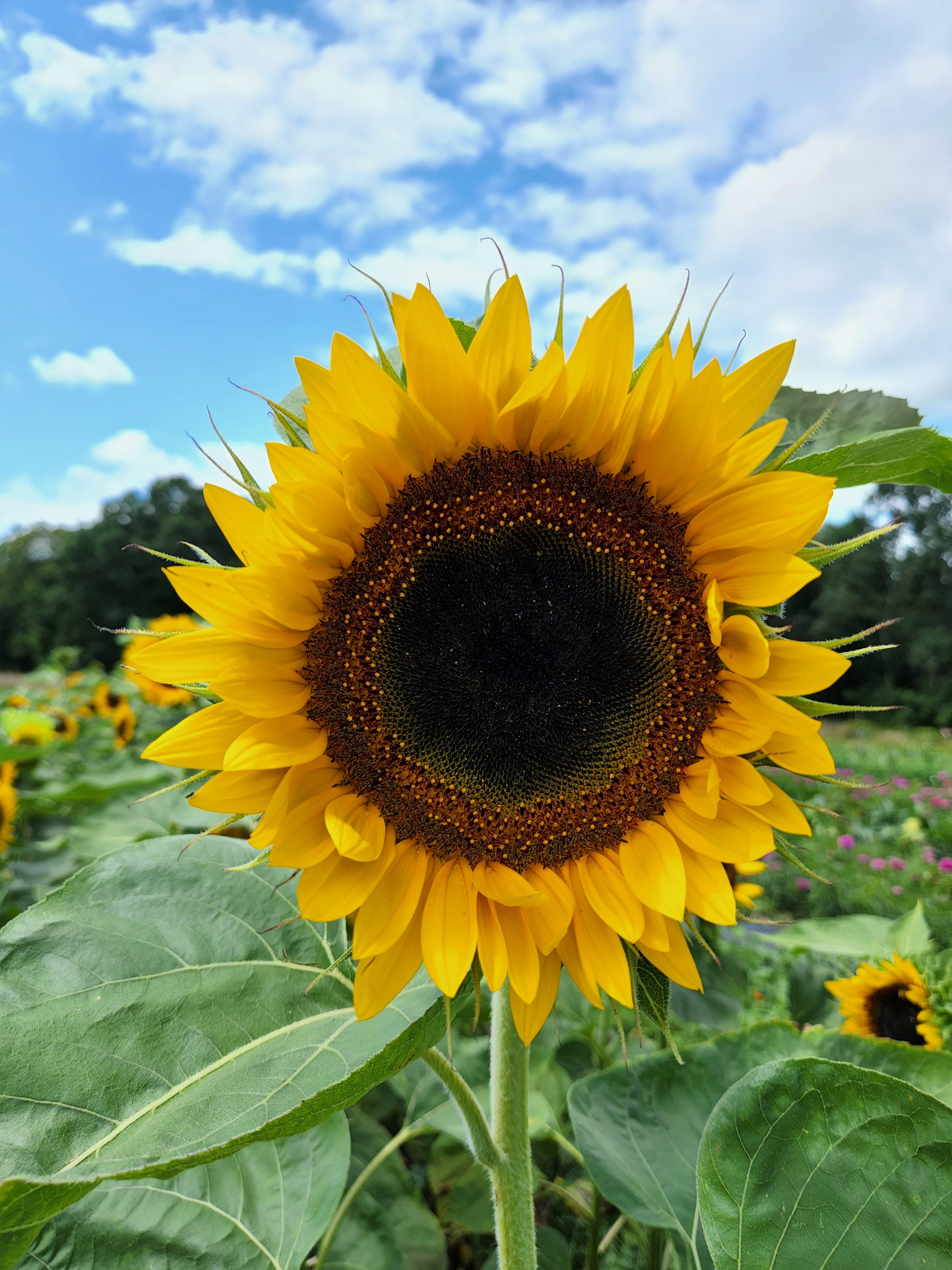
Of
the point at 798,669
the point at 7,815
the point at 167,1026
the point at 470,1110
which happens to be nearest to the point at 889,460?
the point at 798,669

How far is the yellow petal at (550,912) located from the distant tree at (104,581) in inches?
1321

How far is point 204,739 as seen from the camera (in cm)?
125

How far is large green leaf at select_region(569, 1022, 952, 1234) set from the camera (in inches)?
57.5

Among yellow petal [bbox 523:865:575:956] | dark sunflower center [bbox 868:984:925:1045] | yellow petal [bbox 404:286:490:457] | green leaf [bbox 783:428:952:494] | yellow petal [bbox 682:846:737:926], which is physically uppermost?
yellow petal [bbox 404:286:490:457]

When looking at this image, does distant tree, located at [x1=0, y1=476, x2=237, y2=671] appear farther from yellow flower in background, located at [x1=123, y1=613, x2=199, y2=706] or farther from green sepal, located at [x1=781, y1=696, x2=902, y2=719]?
green sepal, located at [x1=781, y1=696, x2=902, y2=719]

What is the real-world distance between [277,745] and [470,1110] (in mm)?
649

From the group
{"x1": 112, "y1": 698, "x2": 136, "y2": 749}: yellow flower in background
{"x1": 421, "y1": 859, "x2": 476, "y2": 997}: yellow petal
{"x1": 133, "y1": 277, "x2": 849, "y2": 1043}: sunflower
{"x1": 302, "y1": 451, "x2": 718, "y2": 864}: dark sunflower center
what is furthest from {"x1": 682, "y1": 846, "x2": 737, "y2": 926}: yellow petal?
{"x1": 112, "y1": 698, "x2": 136, "y2": 749}: yellow flower in background

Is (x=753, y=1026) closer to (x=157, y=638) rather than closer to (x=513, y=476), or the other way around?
(x=513, y=476)

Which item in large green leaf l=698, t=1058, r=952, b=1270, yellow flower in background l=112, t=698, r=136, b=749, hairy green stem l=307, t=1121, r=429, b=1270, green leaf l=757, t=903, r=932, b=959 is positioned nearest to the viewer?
large green leaf l=698, t=1058, r=952, b=1270

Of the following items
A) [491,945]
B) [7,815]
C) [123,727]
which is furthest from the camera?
[123,727]

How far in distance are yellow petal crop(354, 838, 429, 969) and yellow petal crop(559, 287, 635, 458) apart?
72 cm

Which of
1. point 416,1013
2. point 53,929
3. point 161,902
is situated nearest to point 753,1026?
point 416,1013

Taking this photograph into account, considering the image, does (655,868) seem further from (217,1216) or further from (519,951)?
(217,1216)

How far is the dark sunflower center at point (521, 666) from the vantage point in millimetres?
1342
